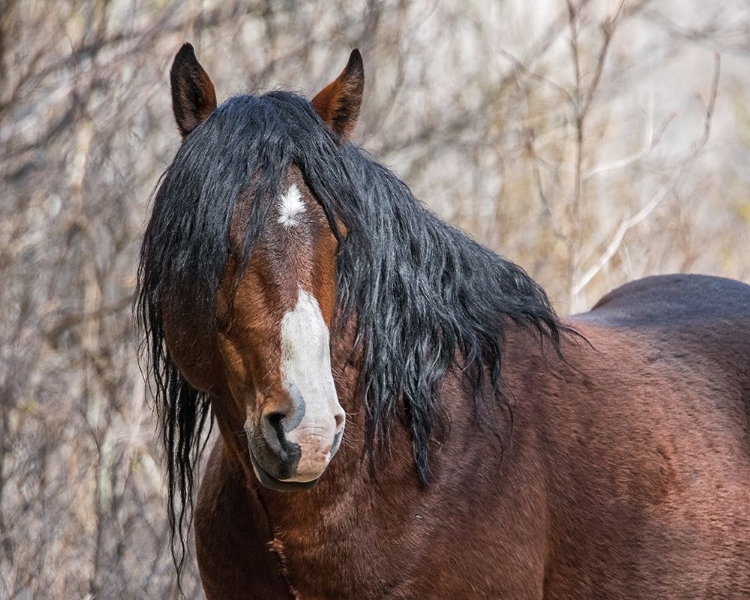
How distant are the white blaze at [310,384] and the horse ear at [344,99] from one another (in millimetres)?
665

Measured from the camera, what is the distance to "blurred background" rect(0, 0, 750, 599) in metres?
4.78

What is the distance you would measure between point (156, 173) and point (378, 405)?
463cm

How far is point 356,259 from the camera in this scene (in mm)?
2605

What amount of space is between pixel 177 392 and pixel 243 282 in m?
0.67

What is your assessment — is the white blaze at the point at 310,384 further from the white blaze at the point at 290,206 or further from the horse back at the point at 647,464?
the horse back at the point at 647,464

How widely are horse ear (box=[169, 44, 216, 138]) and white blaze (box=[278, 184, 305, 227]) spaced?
47 centimetres

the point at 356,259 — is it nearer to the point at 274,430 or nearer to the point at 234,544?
the point at 274,430

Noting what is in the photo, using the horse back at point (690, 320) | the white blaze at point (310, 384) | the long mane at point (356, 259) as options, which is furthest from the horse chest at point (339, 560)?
the horse back at point (690, 320)

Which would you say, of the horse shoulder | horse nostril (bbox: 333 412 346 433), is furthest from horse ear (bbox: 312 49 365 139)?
the horse shoulder

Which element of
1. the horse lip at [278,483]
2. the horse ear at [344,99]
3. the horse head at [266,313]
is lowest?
the horse lip at [278,483]

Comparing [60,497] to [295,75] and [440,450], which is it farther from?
[295,75]

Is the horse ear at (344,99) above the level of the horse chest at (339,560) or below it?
above

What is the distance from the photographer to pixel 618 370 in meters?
3.22

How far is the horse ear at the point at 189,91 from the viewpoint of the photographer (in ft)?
9.00
